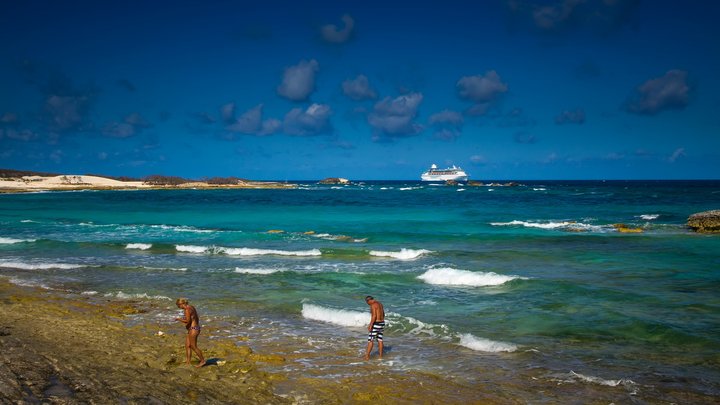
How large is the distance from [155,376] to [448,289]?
41.4 ft

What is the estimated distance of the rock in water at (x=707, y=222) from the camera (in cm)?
3588

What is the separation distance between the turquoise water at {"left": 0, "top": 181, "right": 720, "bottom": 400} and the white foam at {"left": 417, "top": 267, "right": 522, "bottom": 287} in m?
0.09

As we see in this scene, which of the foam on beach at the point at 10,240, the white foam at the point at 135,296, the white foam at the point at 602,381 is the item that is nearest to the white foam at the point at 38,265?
the white foam at the point at 135,296

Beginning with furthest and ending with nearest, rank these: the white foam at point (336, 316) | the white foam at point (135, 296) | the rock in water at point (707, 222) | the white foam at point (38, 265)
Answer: the rock in water at point (707, 222) → the white foam at point (38, 265) → the white foam at point (135, 296) → the white foam at point (336, 316)

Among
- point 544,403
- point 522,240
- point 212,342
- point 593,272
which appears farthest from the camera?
point 522,240

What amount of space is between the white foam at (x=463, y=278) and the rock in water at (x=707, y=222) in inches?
917

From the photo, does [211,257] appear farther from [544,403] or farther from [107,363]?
[544,403]

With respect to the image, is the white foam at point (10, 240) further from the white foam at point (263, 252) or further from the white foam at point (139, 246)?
the white foam at point (263, 252)

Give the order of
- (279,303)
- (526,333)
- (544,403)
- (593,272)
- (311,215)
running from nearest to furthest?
1. (544,403)
2. (526,333)
3. (279,303)
4. (593,272)
5. (311,215)

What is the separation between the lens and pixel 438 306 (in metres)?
17.5

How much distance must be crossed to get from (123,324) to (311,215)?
43240 millimetres

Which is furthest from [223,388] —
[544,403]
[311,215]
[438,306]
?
[311,215]

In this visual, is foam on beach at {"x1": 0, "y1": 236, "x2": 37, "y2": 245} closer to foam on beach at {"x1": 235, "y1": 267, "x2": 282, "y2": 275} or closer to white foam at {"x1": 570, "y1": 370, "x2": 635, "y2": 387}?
foam on beach at {"x1": 235, "y1": 267, "x2": 282, "y2": 275}

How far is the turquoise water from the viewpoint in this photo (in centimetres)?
1226
